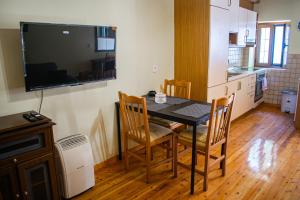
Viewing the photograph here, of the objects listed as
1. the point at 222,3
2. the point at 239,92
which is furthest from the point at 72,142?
the point at 239,92

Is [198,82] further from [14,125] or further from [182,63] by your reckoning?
[14,125]

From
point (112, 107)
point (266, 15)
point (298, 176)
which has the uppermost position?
point (266, 15)

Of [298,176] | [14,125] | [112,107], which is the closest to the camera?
[14,125]

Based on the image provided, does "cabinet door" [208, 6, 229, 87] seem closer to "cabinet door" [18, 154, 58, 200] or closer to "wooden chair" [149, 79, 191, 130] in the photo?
"wooden chair" [149, 79, 191, 130]

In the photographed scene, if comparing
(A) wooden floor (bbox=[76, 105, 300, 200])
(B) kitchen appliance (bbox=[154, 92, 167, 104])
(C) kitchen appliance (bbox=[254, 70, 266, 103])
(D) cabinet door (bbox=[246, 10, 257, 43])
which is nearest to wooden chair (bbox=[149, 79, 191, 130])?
(B) kitchen appliance (bbox=[154, 92, 167, 104])

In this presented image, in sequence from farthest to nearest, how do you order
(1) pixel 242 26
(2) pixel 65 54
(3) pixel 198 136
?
(1) pixel 242 26
(3) pixel 198 136
(2) pixel 65 54

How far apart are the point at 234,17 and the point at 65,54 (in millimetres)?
2815

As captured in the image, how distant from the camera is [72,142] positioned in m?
2.27

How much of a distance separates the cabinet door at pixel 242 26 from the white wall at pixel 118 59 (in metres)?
1.37

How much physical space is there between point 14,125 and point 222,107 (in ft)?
5.86

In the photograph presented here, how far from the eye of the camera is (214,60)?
3.41m

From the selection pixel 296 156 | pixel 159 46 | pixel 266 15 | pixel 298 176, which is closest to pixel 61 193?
pixel 159 46

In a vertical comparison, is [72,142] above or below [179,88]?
below

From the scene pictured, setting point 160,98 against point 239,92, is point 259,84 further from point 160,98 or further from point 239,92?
point 160,98
